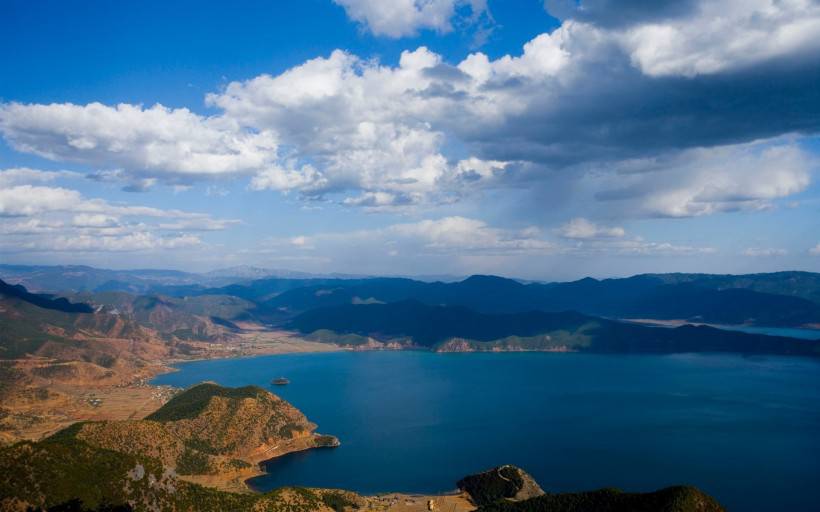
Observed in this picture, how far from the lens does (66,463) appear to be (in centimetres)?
9088

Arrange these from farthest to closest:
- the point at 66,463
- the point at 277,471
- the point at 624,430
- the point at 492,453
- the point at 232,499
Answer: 1. the point at 624,430
2. the point at 492,453
3. the point at 277,471
4. the point at 232,499
5. the point at 66,463

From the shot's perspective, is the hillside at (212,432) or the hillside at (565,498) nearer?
the hillside at (565,498)

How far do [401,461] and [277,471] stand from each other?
31.6m

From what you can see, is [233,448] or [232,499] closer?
[232,499]

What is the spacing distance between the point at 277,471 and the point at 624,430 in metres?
107

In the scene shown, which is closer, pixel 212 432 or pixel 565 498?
pixel 565 498

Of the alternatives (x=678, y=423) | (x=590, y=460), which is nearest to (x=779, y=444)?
(x=678, y=423)

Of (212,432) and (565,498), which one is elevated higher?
(565,498)

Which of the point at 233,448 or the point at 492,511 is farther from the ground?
the point at 492,511

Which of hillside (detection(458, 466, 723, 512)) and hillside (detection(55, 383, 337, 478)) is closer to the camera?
hillside (detection(458, 466, 723, 512))

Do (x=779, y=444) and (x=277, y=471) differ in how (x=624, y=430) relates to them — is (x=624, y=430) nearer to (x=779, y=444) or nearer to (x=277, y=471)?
(x=779, y=444)

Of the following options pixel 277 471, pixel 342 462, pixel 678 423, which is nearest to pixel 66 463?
pixel 277 471

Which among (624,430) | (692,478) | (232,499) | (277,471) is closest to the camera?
(232,499)

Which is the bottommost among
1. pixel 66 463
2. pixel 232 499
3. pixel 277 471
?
pixel 277 471
